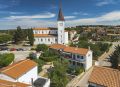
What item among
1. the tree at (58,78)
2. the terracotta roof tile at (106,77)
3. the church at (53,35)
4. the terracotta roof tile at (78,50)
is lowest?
the tree at (58,78)

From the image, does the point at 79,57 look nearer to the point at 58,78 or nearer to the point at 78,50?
the point at 78,50

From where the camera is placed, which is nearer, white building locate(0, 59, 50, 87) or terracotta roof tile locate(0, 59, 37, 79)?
white building locate(0, 59, 50, 87)

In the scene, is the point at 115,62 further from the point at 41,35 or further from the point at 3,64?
the point at 41,35

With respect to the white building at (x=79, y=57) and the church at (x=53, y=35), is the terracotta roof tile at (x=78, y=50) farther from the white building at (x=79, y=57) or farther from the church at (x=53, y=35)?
the church at (x=53, y=35)

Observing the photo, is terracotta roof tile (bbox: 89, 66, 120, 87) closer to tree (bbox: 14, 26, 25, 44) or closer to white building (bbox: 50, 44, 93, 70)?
white building (bbox: 50, 44, 93, 70)

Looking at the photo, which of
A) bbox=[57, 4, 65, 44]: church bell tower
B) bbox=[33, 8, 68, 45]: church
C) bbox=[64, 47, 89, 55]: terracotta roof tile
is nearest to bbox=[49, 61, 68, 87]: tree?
bbox=[64, 47, 89, 55]: terracotta roof tile

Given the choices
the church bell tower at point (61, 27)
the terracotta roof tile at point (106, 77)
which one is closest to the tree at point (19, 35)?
the church bell tower at point (61, 27)
